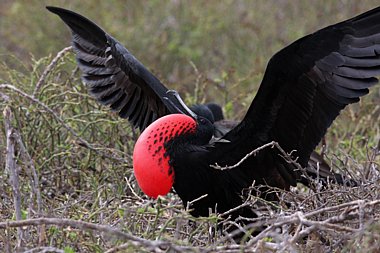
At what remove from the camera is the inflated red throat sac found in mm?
3600

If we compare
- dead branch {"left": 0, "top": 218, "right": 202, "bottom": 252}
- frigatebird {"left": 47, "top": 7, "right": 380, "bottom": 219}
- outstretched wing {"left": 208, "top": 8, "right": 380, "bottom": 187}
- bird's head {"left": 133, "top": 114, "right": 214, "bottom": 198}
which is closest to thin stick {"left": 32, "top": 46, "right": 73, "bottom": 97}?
frigatebird {"left": 47, "top": 7, "right": 380, "bottom": 219}

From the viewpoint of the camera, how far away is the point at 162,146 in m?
3.69

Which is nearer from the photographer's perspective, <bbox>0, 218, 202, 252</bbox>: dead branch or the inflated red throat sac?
<bbox>0, 218, 202, 252</bbox>: dead branch

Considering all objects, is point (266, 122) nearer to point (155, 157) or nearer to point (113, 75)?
point (155, 157)

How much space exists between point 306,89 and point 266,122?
215 mm

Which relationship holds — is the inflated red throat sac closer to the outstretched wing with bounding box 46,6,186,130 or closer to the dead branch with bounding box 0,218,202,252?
the outstretched wing with bounding box 46,6,186,130

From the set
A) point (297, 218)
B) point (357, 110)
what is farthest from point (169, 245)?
point (357, 110)

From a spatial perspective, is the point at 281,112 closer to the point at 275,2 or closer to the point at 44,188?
the point at 44,188

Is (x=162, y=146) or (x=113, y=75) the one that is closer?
(x=162, y=146)

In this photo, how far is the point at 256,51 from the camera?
6.89 metres

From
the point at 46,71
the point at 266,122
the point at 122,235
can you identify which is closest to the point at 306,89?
the point at 266,122

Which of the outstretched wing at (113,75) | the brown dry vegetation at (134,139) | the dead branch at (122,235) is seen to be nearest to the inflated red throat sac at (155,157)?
the brown dry vegetation at (134,139)

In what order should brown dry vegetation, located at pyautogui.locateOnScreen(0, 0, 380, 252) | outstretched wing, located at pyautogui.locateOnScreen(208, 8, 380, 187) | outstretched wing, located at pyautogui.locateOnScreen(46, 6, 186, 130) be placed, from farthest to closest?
outstretched wing, located at pyautogui.locateOnScreen(46, 6, 186, 130), outstretched wing, located at pyautogui.locateOnScreen(208, 8, 380, 187), brown dry vegetation, located at pyautogui.locateOnScreen(0, 0, 380, 252)

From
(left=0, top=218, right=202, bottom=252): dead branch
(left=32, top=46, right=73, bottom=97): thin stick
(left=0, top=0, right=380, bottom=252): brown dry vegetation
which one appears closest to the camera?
(left=0, top=218, right=202, bottom=252): dead branch
